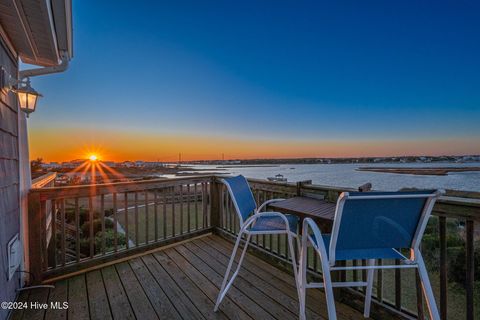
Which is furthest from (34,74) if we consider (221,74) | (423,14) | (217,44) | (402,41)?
(402,41)

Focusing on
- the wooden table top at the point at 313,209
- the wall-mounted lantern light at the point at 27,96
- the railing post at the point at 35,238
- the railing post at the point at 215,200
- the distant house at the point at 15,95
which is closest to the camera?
the wooden table top at the point at 313,209

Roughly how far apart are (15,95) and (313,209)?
10.1 ft

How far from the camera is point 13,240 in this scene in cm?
199

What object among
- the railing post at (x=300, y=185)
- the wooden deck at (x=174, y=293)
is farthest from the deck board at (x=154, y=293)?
the railing post at (x=300, y=185)

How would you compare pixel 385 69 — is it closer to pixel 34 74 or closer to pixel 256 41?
pixel 256 41

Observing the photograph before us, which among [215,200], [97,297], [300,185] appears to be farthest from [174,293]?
[215,200]

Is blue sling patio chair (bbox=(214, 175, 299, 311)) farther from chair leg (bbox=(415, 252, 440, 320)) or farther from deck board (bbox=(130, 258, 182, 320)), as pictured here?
chair leg (bbox=(415, 252, 440, 320))

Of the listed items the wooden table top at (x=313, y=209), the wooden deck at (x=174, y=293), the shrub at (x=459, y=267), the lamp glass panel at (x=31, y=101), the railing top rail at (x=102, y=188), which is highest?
the lamp glass panel at (x=31, y=101)

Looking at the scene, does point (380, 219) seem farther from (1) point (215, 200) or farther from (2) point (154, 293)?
(1) point (215, 200)

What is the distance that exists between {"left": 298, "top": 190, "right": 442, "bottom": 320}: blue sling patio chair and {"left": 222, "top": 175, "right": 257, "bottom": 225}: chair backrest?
2.85 ft

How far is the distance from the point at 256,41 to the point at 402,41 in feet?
12.6

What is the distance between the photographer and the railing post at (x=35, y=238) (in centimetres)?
237

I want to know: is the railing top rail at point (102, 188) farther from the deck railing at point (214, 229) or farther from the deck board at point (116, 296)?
the deck board at point (116, 296)

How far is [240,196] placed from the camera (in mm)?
2184
